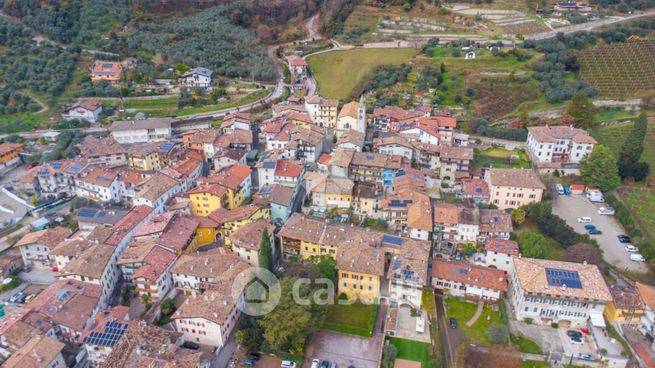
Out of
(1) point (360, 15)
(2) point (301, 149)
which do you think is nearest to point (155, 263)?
(2) point (301, 149)

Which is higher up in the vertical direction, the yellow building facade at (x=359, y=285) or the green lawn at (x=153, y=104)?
the green lawn at (x=153, y=104)

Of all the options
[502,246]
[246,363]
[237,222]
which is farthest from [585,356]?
[237,222]

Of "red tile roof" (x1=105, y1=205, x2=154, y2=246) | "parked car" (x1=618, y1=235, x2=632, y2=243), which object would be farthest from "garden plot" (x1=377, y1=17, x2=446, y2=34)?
"red tile roof" (x1=105, y1=205, x2=154, y2=246)

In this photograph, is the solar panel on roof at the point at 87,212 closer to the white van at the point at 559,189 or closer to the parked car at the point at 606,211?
the white van at the point at 559,189

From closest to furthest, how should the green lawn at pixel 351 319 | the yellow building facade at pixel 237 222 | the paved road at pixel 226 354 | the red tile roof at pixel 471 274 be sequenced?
the paved road at pixel 226 354
the green lawn at pixel 351 319
the red tile roof at pixel 471 274
the yellow building facade at pixel 237 222

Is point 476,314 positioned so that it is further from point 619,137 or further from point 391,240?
point 619,137

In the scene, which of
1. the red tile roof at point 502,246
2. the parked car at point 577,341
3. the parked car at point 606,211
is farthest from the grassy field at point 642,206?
the parked car at point 577,341

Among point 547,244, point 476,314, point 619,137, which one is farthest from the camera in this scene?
point 619,137
